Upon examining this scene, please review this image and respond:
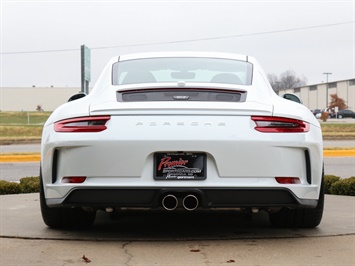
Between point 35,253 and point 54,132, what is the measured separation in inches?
→ 34.0

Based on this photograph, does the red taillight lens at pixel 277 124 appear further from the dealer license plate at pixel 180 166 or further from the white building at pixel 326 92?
the white building at pixel 326 92

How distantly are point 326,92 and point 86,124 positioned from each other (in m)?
89.6

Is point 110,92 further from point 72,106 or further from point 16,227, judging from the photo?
point 16,227

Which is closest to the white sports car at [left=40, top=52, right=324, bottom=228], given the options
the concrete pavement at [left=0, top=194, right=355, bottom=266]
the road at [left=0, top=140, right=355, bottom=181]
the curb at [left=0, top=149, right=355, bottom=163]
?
the concrete pavement at [left=0, top=194, right=355, bottom=266]

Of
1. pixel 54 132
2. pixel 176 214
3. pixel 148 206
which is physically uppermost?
pixel 54 132

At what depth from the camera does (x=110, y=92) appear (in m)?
4.93

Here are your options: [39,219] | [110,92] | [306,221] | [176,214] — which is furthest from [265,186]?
[39,219]

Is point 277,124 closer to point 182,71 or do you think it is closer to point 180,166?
point 180,166

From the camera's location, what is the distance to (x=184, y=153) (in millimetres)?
4488

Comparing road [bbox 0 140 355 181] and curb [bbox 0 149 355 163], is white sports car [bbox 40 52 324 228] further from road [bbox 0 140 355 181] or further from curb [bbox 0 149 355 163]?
curb [bbox 0 149 355 163]

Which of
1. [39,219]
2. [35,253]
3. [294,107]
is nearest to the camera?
[35,253]

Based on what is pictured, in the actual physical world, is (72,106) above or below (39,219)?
above

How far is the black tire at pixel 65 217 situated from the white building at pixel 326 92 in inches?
3172

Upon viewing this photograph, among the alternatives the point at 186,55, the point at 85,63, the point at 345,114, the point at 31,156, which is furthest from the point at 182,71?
the point at 345,114
